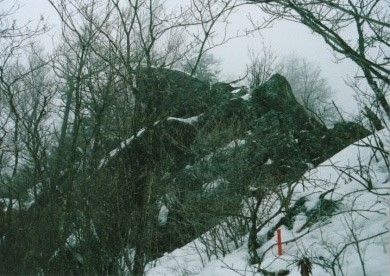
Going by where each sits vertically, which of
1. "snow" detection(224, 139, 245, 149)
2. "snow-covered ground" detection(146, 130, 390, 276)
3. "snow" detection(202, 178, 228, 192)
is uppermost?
"snow" detection(224, 139, 245, 149)

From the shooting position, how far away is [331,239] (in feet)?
20.6

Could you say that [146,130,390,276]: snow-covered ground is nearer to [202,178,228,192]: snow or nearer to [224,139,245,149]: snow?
[202,178,228,192]: snow

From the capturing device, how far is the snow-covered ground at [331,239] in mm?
5117

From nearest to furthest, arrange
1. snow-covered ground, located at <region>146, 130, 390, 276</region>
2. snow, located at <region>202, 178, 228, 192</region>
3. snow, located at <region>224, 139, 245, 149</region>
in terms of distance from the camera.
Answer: snow-covered ground, located at <region>146, 130, 390, 276</region> → snow, located at <region>202, 178, 228, 192</region> → snow, located at <region>224, 139, 245, 149</region>

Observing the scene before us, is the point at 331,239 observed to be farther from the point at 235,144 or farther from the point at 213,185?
the point at 235,144

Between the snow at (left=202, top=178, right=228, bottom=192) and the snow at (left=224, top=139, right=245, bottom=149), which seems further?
the snow at (left=224, top=139, right=245, bottom=149)

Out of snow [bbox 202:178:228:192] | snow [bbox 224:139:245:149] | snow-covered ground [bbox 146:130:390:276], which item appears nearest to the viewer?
snow-covered ground [bbox 146:130:390:276]

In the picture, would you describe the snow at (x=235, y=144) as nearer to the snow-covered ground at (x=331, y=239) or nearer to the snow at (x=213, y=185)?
the snow at (x=213, y=185)

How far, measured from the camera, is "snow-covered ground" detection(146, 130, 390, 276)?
16.8 ft

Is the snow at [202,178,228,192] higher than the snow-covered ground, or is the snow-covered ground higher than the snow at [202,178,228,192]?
the snow at [202,178,228,192]

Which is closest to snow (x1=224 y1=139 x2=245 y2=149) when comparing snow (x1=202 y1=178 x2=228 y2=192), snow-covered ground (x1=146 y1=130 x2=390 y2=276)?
snow (x1=202 y1=178 x2=228 y2=192)

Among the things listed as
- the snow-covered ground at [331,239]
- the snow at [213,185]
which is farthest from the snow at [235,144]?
the snow-covered ground at [331,239]

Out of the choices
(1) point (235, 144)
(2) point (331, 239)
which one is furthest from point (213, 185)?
(2) point (331, 239)

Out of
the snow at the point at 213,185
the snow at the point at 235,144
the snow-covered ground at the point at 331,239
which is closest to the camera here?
the snow-covered ground at the point at 331,239
